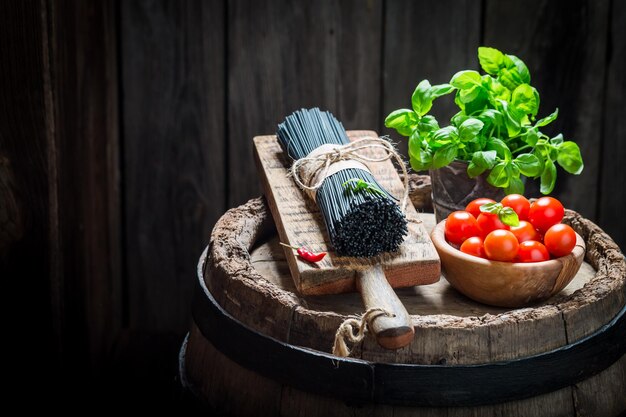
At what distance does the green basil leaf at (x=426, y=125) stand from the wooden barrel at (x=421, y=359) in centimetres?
37

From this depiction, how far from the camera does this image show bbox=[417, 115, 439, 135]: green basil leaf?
A: 5.28ft

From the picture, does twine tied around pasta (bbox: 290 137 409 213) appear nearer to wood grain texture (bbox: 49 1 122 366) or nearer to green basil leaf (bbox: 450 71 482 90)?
green basil leaf (bbox: 450 71 482 90)

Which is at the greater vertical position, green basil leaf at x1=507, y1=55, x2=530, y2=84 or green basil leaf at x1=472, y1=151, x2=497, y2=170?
green basil leaf at x1=507, y1=55, x2=530, y2=84

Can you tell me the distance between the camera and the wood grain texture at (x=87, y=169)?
6.58ft

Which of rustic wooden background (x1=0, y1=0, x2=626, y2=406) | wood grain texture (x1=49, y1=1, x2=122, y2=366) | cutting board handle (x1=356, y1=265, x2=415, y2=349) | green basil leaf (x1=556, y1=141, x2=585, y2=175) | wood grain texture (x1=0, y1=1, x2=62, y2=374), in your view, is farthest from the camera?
rustic wooden background (x1=0, y1=0, x2=626, y2=406)

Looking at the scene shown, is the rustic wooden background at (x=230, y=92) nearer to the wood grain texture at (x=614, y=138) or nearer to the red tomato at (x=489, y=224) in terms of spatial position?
the wood grain texture at (x=614, y=138)

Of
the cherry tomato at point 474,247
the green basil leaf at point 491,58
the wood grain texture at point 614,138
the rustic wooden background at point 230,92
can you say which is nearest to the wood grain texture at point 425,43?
the rustic wooden background at point 230,92

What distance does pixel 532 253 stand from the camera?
1384mm

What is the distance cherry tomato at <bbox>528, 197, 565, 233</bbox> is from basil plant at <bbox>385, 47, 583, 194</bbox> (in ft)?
0.32

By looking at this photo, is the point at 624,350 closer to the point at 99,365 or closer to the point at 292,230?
the point at 292,230

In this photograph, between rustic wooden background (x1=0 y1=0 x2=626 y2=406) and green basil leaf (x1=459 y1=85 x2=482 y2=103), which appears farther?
rustic wooden background (x1=0 y1=0 x2=626 y2=406)

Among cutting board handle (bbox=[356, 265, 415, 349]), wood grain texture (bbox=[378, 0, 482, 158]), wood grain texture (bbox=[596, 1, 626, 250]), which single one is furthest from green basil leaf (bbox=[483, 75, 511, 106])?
wood grain texture (bbox=[596, 1, 626, 250])

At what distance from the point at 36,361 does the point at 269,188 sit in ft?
2.75

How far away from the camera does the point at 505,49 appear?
229 centimetres
